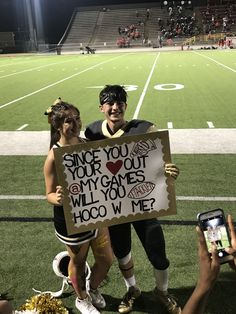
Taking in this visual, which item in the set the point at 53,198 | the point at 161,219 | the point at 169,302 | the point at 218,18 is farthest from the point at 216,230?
the point at 218,18

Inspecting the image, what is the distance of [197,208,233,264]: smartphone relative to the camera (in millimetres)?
1934

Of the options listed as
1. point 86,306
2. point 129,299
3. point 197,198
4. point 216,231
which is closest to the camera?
point 216,231

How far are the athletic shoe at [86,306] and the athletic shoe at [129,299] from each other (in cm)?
23

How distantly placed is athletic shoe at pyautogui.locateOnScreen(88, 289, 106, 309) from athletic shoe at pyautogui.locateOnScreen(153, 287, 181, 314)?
49 centimetres

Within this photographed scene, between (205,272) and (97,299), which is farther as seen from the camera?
(97,299)

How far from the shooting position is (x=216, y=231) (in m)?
2.07

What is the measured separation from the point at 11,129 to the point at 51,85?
8.49 metres

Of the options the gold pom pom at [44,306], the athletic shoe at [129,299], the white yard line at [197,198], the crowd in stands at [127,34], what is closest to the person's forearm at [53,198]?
the gold pom pom at [44,306]

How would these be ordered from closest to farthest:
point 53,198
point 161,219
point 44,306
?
point 53,198 → point 44,306 → point 161,219

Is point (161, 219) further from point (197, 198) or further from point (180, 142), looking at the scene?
point (180, 142)

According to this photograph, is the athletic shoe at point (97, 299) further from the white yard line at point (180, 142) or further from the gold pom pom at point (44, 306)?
the white yard line at point (180, 142)

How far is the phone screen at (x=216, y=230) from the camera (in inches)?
77.4

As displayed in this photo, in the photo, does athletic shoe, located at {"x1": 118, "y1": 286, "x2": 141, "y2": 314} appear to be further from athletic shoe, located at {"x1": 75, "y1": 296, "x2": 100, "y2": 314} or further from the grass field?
athletic shoe, located at {"x1": 75, "y1": 296, "x2": 100, "y2": 314}

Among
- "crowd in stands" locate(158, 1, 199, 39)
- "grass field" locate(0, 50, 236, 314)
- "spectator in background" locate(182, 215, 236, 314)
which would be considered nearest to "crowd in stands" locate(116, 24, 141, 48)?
"crowd in stands" locate(158, 1, 199, 39)
